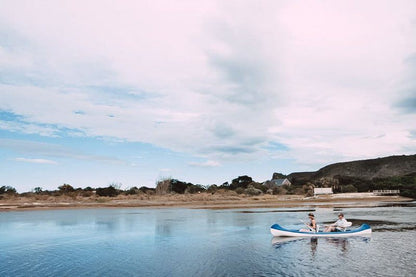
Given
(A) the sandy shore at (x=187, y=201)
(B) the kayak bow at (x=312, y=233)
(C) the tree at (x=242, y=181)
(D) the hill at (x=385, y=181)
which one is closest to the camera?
(B) the kayak bow at (x=312, y=233)

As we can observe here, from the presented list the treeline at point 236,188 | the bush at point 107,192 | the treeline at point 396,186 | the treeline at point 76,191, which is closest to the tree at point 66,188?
the treeline at point 76,191

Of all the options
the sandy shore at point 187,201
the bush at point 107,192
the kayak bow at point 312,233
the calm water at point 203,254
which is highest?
the bush at point 107,192

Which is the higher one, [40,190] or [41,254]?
[40,190]

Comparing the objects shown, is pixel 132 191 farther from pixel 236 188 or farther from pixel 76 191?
pixel 236 188

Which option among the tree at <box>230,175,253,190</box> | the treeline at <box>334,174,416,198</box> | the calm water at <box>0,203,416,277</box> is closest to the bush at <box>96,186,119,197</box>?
the tree at <box>230,175,253,190</box>

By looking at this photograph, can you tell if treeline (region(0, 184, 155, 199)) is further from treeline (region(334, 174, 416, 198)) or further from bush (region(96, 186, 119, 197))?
treeline (region(334, 174, 416, 198))

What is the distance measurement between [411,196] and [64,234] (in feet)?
341

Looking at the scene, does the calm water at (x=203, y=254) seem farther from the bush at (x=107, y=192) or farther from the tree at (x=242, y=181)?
the tree at (x=242, y=181)

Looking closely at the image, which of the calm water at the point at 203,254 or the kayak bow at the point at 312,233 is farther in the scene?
the kayak bow at the point at 312,233

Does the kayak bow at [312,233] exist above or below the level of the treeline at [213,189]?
below

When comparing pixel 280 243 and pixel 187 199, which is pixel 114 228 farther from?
pixel 187 199

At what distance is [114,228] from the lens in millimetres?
34750

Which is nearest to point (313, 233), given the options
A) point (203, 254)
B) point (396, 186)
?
point (203, 254)

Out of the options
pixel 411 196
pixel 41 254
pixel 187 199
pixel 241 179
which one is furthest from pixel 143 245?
pixel 241 179
